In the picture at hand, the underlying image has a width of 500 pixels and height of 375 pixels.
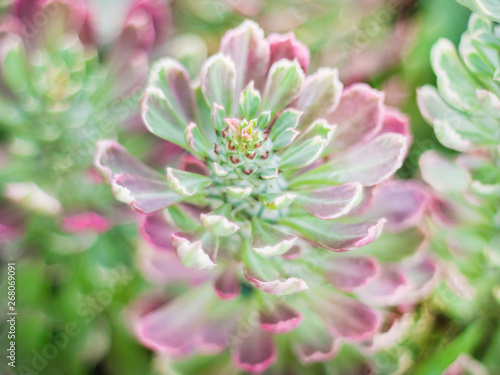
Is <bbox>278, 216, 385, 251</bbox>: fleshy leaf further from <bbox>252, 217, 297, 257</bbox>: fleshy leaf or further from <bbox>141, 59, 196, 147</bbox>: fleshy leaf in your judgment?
<bbox>141, 59, 196, 147</bbox>: fleshy leaf

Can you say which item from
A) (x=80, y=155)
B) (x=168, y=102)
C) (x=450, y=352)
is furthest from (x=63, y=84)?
(x=450, y=352)

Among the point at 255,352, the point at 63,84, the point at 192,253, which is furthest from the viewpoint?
the point at 63,84

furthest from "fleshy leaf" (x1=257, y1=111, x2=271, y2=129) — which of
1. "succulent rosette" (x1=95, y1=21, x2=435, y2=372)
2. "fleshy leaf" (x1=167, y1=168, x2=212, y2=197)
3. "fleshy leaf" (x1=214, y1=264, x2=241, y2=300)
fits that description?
"fleshy leaf" (x1=214, y1=264, x2=241, y2=300)

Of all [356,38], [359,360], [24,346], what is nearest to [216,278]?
[359,360]

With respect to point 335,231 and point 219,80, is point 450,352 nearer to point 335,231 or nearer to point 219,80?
Answer: point 335,231

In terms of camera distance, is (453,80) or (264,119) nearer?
(264,119)

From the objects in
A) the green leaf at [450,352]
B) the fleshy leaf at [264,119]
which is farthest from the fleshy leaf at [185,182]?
the green leaf at [450,352]
